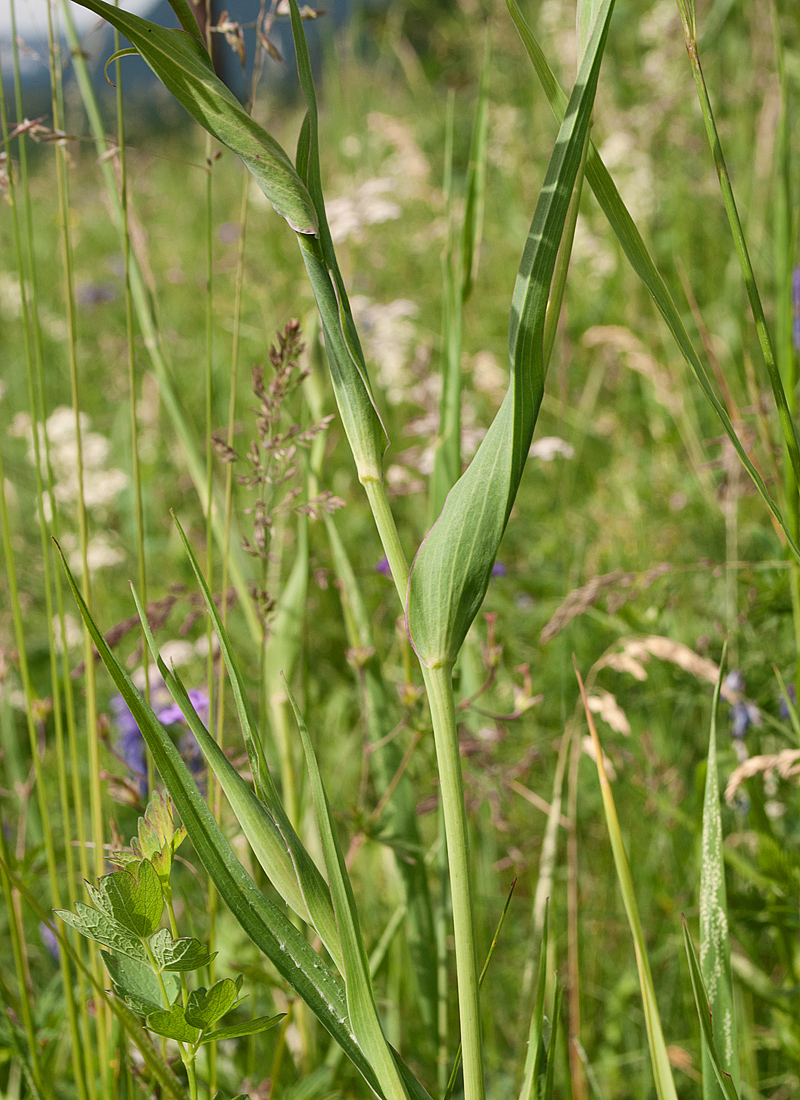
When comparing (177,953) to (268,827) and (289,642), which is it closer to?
(268,827)

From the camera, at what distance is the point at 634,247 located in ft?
1.63

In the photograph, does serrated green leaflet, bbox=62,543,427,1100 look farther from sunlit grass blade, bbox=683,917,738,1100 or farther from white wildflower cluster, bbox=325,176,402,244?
Answer: white wildflower cluster, bbox=325,176,402,244

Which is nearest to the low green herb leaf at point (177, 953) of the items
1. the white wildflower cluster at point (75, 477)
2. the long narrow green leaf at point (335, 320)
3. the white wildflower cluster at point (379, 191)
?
the long narrow green leaf at point (335, 320)

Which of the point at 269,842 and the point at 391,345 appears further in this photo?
the point at 391,345

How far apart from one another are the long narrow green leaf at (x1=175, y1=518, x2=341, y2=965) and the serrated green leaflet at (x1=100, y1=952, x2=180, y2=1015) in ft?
0.34

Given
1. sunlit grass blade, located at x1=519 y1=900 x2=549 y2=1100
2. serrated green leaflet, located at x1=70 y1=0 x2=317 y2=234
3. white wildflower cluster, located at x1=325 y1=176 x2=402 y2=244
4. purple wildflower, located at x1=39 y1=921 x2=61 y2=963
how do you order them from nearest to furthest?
serrated green leaflet, located at x1=70 y1=0 x2=317 y2=234
sunlit grass blade, located at x1=519 y1=900 x2=549 y2=1100
purple wildflower, located at x1=39 y1=921 x2=61 y2=963
white wildflower cluster, located at x1=325 y1=176 x2=402 y2=244

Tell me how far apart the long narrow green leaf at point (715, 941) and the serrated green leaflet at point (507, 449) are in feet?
0.74

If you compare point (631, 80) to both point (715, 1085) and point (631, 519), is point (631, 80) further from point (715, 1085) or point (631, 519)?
point (715, 1085)

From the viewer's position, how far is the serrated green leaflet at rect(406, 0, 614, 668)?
43 centimetres

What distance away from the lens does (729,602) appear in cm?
115

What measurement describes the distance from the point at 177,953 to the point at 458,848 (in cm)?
17

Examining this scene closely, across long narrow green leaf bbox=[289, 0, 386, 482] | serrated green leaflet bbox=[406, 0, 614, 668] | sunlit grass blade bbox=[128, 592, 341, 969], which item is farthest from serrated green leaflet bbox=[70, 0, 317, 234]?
sunlit grass blade bbox=[128, 592, 341, 969]

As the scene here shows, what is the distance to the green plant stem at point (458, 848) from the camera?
458 mm

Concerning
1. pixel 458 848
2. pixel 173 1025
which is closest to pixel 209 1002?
pixel 173 1025
